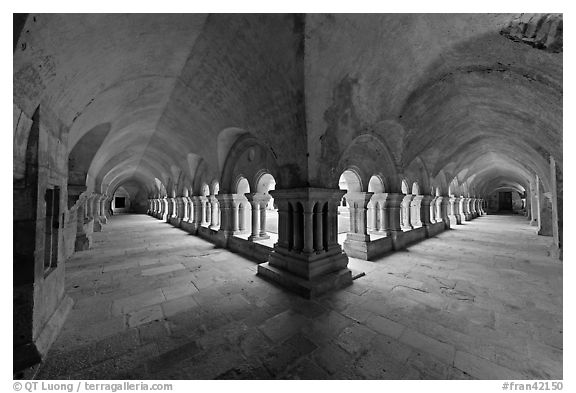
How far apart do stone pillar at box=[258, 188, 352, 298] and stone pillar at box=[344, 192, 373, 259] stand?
1.40 m

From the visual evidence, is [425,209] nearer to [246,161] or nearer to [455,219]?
[455,219]

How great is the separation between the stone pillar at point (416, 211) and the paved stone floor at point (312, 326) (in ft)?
12.6

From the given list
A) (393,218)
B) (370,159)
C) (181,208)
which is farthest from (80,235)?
(393,218)

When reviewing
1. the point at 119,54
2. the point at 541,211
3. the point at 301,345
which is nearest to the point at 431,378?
the point at 301,345

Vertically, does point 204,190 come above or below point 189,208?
above

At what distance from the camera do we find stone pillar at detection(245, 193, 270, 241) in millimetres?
5949

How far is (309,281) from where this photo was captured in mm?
3463

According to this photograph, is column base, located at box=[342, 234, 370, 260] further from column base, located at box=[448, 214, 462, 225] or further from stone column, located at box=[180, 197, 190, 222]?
column base, located at box=[448, 214, 462, 225]

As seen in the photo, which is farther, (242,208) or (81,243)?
(242,208)

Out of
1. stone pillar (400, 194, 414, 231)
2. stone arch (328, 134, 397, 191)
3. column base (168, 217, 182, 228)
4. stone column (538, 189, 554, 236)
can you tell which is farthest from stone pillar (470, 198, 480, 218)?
column base (168, 217, 182, 228)

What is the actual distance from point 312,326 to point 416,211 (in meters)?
7.93

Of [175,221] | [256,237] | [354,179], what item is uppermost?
[354,179]

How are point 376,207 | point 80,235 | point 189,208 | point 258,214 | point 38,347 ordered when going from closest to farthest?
1. point 38,347
2. point 258,214
3. point 80,235
4. point 376,207
5. point 189,208

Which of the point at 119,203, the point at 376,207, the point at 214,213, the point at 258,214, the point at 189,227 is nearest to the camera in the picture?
the point at 258,214
